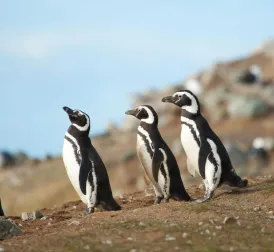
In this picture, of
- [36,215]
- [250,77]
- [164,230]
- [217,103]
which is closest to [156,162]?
[36,215]

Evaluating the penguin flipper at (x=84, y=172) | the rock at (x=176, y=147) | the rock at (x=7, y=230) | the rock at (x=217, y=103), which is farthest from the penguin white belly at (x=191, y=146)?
the rock at (x=217, y=103)

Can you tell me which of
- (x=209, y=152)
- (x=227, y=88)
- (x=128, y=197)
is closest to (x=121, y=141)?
(x=227, y=88)

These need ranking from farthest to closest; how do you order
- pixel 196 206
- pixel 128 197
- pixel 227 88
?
pixel 227 88 → pixel 128 197 → pixel 196 206

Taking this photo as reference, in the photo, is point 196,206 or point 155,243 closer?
point 155,243

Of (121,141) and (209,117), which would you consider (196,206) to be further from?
(209,117)

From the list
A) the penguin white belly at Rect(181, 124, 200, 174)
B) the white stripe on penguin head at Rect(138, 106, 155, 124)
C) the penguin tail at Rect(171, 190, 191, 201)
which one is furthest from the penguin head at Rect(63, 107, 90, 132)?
the penguin tail at Rect(171, 190, 191, 201)

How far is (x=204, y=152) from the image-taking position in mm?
12586

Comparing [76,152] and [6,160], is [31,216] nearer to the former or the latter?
[76,152]

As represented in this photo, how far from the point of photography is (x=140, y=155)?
42.3 feet

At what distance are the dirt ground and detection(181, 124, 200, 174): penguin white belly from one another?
2.97 ft

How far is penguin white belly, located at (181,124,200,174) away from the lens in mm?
12706

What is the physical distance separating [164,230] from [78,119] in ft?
11.7

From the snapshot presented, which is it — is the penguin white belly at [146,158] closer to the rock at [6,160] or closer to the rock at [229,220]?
the rock at [229,220]

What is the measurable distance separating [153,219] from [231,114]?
2923 cm
